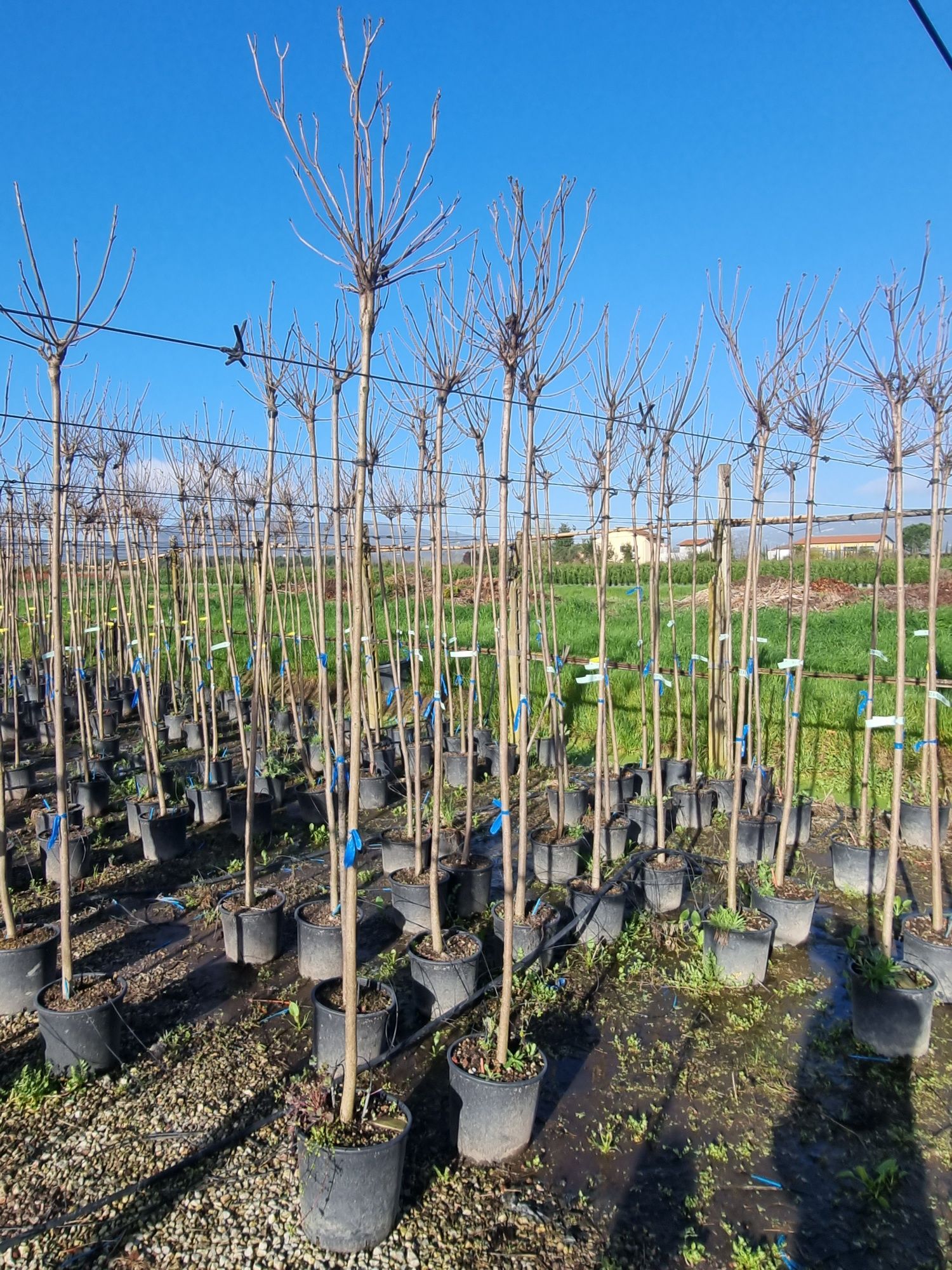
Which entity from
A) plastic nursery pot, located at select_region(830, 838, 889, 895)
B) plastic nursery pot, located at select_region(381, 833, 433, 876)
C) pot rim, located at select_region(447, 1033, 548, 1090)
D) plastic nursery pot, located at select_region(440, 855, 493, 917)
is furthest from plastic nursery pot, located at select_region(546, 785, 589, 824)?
pot rim, located at select_region(447, 1033, 548, 1090)

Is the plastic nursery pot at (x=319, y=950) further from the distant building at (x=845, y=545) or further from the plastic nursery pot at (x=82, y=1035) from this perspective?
the distant building at (x=845, y=545)

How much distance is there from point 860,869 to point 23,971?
17.7ft

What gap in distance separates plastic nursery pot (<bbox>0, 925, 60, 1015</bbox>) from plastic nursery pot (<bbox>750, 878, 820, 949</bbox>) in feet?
13.4

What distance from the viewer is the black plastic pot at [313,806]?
656cm

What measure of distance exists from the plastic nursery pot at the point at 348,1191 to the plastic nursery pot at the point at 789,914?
9.46ft

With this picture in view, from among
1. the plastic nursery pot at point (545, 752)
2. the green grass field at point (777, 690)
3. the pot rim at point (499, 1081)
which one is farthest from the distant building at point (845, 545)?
the pot rim at point (499, 1081)

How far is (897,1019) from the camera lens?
140 inches

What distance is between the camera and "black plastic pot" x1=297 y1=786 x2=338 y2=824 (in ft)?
21.5

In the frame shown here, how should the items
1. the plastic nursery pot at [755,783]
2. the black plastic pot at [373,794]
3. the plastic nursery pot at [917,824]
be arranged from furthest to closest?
the black plastic pot at [373,794] → the plastic nursery pot at [917,824] → the plastic nursery pot at [755,783]

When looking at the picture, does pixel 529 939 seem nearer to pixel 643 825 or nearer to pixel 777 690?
pixel 643 825

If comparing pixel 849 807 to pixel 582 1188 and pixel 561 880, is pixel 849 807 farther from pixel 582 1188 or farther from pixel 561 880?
pixel 582 1188

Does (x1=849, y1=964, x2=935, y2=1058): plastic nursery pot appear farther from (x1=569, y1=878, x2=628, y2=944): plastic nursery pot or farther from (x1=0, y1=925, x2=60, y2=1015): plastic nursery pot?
(x1=0, y1=925, x2=60, y2=1015): plastic nursery pot

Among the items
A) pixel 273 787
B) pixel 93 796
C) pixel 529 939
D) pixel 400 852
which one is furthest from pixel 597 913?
pixel 93 796

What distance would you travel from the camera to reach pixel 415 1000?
3977 millimetres
